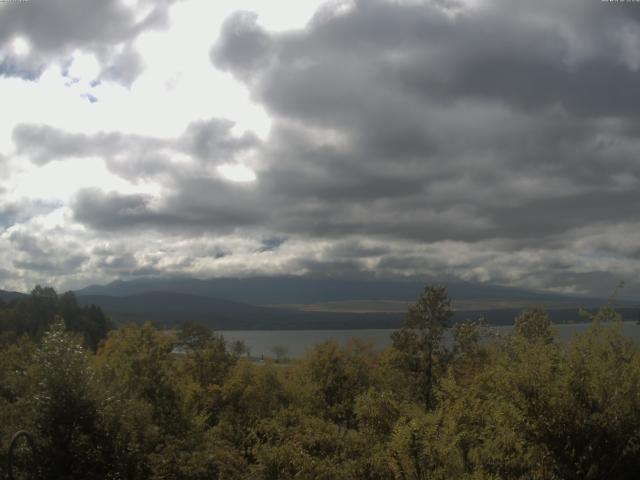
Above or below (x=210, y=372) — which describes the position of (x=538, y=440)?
above

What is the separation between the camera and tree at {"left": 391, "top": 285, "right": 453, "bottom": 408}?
41031mm

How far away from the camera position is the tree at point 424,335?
41.0 metres

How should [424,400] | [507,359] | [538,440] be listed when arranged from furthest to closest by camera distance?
[424,400], [507,359], [538,440]

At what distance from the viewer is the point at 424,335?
4156cm

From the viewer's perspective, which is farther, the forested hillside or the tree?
the tree

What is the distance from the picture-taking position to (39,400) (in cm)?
1848

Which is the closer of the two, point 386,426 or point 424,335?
point 386,426

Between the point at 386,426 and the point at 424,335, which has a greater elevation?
the point at 424,335

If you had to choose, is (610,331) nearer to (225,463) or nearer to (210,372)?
(225,463)

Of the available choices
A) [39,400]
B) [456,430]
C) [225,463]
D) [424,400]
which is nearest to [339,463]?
[456,430]

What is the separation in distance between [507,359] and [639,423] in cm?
441

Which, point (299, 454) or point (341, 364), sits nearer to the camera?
point (299, 454)

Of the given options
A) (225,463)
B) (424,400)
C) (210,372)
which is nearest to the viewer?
(225,463)

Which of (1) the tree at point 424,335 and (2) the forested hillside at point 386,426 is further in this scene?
(1) the tree at point 424,335
